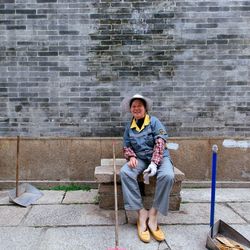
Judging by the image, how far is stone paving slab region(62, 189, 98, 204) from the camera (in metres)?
4.59

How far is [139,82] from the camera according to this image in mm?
5062

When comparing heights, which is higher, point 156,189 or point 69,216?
point 156,189

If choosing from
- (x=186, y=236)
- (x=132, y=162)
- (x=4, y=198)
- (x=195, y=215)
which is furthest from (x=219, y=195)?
(x=4, y=198)

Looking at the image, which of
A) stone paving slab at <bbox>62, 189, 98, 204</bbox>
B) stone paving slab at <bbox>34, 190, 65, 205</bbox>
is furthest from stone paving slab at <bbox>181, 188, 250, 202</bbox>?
stone paving slab at <bbox>34, 190, 65, 205</bbox>

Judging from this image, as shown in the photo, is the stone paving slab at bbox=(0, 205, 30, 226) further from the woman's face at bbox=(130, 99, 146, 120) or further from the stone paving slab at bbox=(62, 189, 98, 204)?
the woman's face at bbox=(130, 99, 146, 120)

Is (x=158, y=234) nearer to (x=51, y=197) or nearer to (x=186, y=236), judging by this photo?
(x=186, y=236)

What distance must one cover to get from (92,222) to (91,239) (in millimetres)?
432

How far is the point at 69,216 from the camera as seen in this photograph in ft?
13.4

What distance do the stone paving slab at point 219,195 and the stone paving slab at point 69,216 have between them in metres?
1.13

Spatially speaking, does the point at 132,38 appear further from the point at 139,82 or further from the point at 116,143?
the point at 116,143

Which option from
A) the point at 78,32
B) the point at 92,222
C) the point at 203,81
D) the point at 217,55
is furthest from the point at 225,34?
the point at 92,222

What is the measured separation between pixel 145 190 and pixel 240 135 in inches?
73.6

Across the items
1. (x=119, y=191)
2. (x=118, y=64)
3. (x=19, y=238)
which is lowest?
(x=19, y=238)

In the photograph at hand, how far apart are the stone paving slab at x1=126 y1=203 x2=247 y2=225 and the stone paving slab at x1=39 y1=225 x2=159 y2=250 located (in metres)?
0.36
